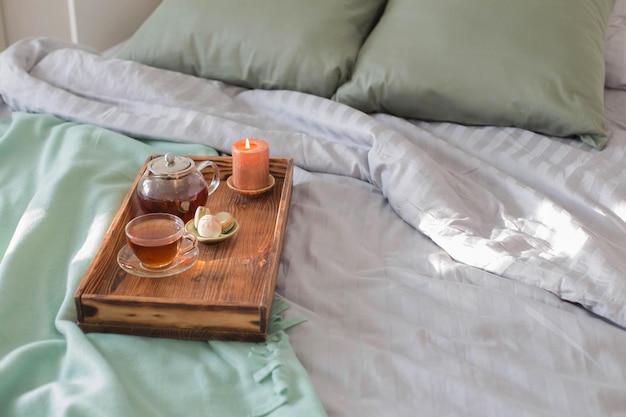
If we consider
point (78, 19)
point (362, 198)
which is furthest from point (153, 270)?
point (78, 19)

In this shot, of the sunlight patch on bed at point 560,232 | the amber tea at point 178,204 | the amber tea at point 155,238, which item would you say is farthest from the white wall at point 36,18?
the sunlight patch on bed at point 560,232

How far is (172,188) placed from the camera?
1.09 meters

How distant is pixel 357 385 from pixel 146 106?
883mm

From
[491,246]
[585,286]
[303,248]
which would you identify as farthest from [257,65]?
[585,286]

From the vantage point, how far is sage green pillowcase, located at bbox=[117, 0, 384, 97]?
1.60 metres

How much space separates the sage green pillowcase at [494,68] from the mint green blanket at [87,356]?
0.67m

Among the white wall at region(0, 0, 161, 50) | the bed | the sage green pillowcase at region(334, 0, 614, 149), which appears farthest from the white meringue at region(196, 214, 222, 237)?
the white wall at region(0, 0, 161, 50)

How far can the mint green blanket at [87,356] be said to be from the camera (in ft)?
2.56

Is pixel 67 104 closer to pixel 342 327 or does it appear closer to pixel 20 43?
pixel 20 43

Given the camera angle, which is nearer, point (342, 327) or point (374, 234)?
point (342, 327)

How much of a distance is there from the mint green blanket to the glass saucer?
0.06 metres

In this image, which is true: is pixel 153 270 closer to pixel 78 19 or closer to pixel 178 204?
pixel 178 204

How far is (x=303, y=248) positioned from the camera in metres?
1.10

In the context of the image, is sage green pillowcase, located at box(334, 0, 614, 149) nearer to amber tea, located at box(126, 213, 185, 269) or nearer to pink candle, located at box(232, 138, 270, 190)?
pink candle, located at box(232, 138, 270, 190)
